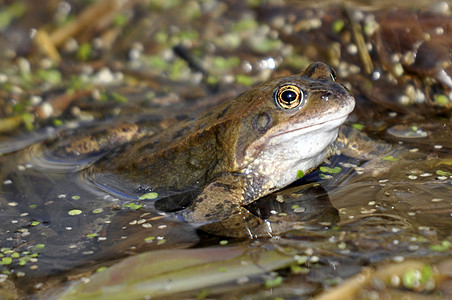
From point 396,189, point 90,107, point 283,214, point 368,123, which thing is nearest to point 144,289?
point 283,214

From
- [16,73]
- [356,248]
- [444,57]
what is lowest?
[356,248]

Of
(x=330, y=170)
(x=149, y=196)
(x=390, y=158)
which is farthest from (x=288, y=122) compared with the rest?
(x=149, y=196)

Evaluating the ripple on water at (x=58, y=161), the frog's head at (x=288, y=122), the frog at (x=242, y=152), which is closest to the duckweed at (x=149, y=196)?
the frog at (x=242, y=152)

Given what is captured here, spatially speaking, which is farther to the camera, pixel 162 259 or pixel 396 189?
pixel 396 189

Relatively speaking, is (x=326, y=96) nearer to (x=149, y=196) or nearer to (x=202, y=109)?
(x=149, y=196)

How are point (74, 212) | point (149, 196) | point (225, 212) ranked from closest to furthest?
point (225, 212), point (74, 212), point (149, 196)

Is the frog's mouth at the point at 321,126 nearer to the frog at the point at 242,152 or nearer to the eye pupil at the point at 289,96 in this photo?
the frog at the point at 242,152

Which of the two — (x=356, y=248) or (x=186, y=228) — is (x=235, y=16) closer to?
(x=186, y=228)

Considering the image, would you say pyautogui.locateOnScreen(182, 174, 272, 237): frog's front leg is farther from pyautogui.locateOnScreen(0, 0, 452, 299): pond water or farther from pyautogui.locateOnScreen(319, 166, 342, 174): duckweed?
pyautogui.locateOnScreen(319, 166, 342, 174): duckweed
